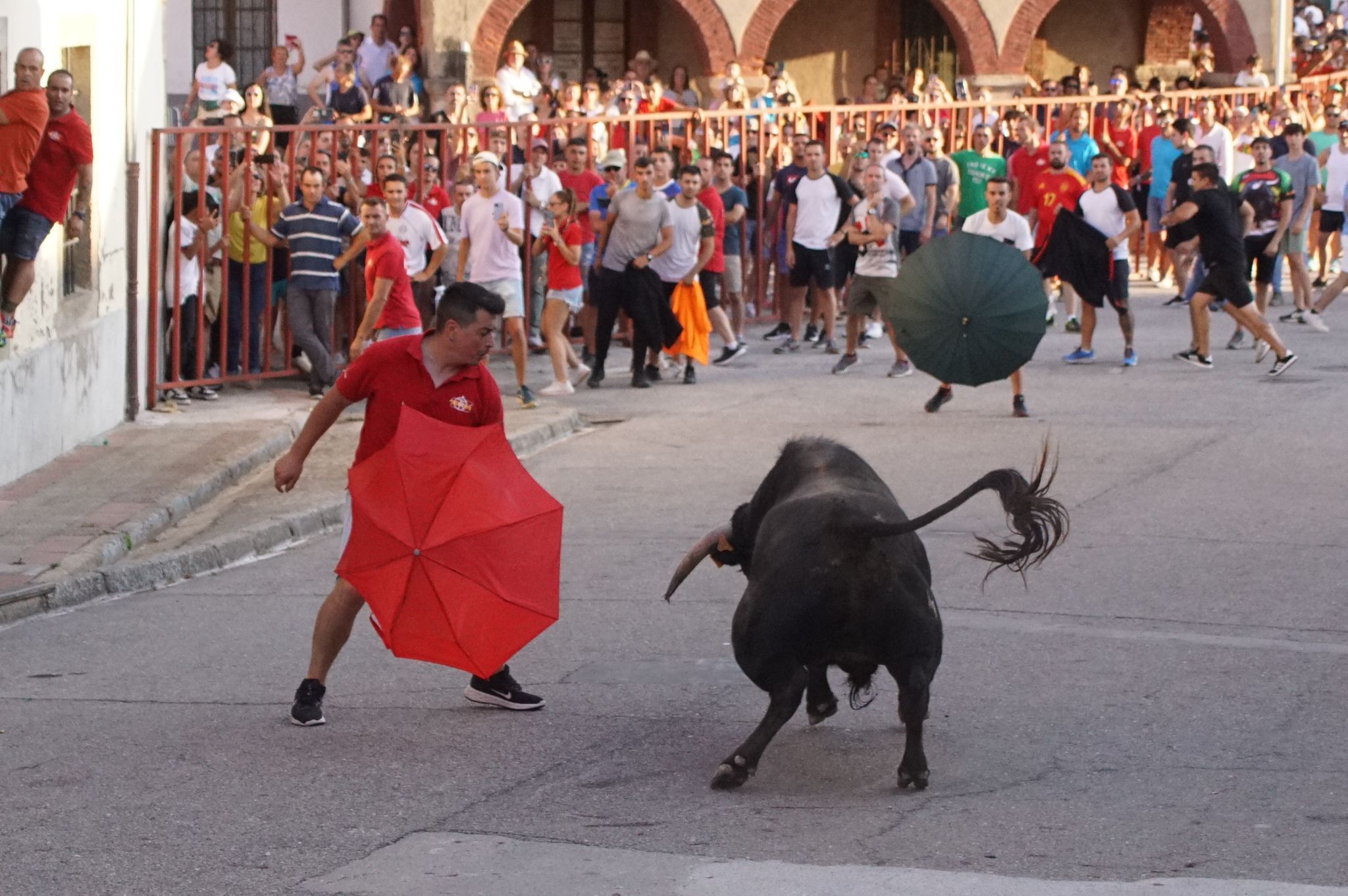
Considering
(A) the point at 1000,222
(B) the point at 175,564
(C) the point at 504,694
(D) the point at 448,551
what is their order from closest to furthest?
(D) the point at 448,551, (C) the point at 504,694, (B) the point at 175,564, (A) the point at 1000,222

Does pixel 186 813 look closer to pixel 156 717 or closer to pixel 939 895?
pixel 156 717

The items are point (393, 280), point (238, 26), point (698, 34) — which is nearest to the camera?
point (393, 280)

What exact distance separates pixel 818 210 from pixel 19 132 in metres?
A: 8.65

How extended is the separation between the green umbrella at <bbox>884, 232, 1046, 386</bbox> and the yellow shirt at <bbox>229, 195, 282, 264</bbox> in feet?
17.7

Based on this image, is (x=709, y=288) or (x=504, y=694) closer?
(x=504, y=694)

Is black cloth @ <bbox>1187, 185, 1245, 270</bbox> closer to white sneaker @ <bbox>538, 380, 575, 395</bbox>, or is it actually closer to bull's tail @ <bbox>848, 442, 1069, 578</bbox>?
white sneaker @ <bbox>538, 380, 575, 395</bbox>

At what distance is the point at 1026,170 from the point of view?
70.0 feet

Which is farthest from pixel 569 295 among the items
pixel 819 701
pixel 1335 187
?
pixel 1335 187

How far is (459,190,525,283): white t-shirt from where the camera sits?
1633cm

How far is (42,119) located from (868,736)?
22.6 feet

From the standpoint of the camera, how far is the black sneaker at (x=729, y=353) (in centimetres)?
1864

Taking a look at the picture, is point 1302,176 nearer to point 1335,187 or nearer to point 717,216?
point 1335,187

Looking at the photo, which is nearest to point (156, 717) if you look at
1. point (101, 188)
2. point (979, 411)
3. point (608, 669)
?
point (608, 669)

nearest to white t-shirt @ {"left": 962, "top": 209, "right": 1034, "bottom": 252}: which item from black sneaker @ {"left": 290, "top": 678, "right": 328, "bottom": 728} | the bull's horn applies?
the bull's horn
